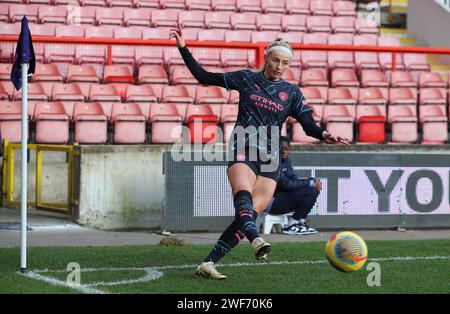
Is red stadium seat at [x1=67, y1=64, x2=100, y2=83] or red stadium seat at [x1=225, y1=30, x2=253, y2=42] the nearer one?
red stadium seat at [x1=67, y1=64, x2=100, y2=83]

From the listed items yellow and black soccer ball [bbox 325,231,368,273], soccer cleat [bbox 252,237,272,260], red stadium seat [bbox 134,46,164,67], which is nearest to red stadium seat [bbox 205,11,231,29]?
red stadium seat [bbox 134,46,164,67]

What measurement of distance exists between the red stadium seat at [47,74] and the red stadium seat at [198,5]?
517 cm

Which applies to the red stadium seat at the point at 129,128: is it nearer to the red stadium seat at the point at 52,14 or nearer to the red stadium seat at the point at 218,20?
the red stadium seat at the point at 52,14

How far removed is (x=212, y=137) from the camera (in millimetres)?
14164

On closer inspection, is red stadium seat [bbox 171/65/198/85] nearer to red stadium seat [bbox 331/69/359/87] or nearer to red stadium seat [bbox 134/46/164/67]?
red stadium seat [bbox 134/46/164/67]

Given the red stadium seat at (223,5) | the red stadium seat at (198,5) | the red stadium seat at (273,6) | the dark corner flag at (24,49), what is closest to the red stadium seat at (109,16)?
the red stadium seat at (198,5)

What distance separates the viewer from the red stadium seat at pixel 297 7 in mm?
21058

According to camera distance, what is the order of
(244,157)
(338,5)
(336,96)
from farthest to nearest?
(338,5)
(336,96)
(244,157)

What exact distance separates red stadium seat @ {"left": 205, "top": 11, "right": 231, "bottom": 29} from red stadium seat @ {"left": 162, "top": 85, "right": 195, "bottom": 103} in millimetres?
4159

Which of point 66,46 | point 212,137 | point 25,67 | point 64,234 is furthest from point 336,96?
point 25,67

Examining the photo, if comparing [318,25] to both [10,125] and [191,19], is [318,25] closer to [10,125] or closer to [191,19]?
[191,19]

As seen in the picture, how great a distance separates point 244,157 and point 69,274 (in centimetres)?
186

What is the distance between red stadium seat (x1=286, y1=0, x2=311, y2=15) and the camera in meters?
21.1
